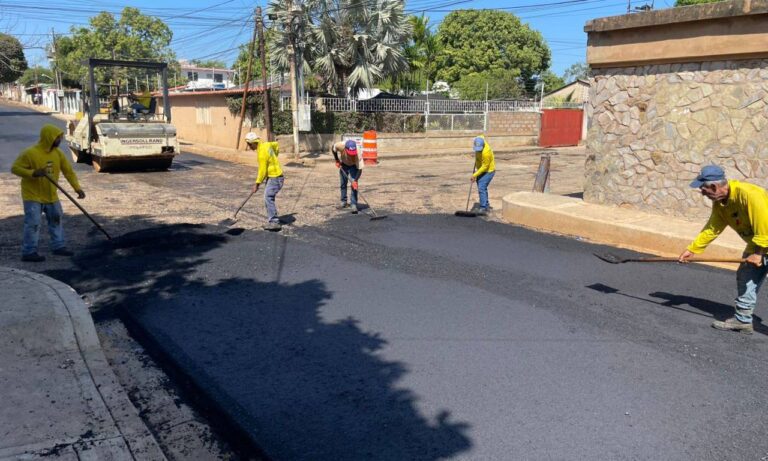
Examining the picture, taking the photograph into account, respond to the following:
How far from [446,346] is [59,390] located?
2862 millimetres

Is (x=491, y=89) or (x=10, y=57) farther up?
(x=10, y=57)

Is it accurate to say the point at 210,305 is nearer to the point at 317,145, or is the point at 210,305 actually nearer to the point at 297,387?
the point at 297,387

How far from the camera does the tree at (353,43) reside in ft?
80.9

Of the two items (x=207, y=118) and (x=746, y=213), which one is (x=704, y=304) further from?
(x=207, y=118)

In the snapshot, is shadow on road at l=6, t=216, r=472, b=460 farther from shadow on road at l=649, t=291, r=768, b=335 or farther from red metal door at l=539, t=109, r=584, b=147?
red metal door at l=539, t=109, r=584, b=147

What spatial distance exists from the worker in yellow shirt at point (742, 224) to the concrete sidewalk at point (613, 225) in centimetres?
224

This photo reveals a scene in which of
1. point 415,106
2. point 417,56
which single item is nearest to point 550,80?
point 417,56

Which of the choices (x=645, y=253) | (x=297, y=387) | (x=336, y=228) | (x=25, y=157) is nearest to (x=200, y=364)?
(x=297, y=387)

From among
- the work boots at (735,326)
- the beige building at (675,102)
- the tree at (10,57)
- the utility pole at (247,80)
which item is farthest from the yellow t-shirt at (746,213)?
the tree at (10,57)

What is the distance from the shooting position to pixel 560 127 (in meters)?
30.6

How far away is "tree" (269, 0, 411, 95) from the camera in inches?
971

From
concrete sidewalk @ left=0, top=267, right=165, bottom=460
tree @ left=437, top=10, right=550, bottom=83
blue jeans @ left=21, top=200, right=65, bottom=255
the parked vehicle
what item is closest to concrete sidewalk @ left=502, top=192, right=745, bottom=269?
concrete sidewalk @ left=0, top=267, right=165, bottom=460

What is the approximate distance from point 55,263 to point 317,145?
16873mm

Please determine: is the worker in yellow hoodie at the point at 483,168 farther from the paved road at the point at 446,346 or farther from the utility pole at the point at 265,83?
the utility pole at the point at 265,83
